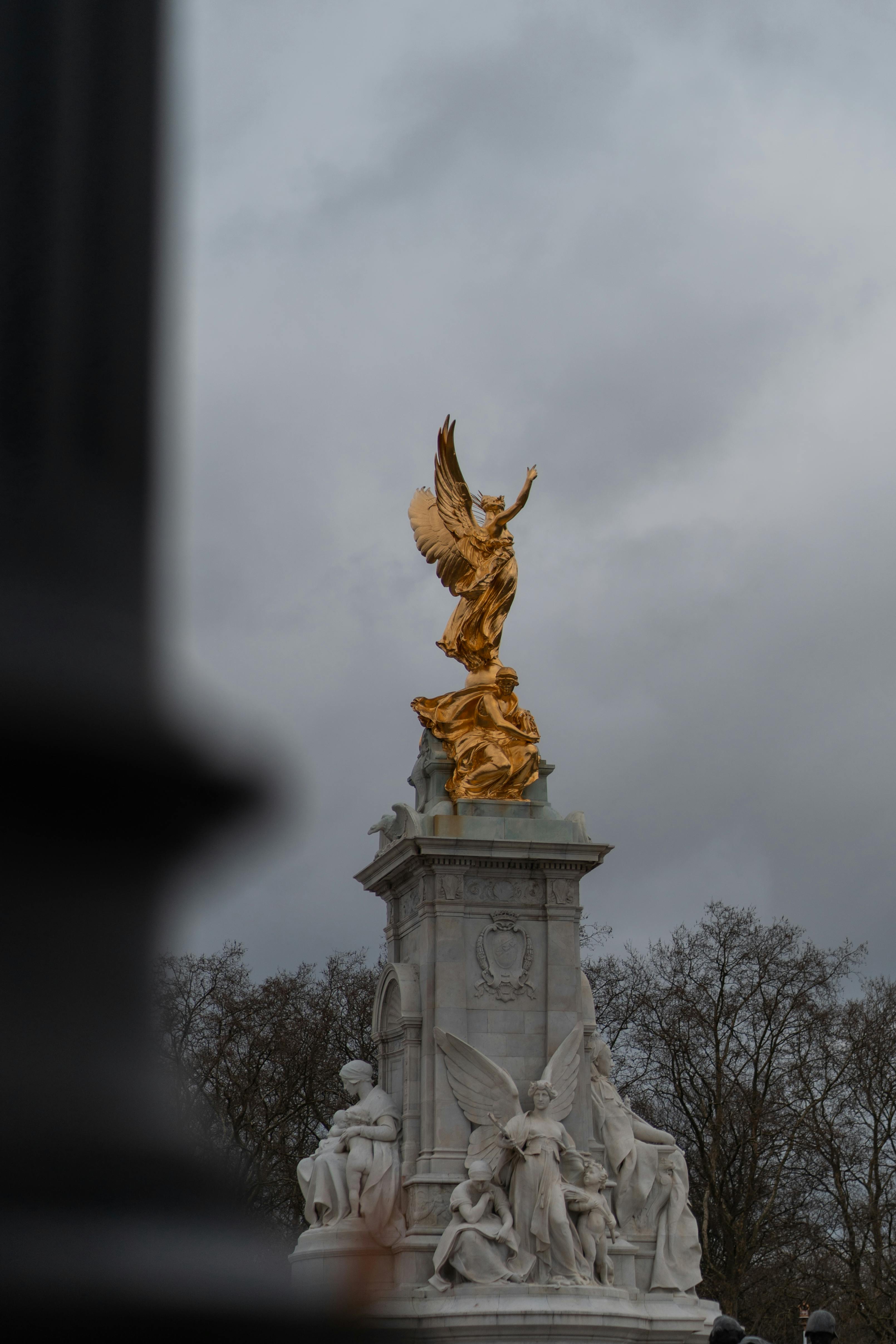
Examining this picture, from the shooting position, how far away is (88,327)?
1.40 metres

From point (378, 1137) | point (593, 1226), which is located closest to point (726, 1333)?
point (593, 1226)

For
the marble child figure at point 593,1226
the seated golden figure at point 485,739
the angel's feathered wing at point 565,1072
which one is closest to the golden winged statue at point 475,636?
the seated golden figure at point 485,739

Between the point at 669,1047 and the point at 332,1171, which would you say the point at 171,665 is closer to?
the point at 332,1171

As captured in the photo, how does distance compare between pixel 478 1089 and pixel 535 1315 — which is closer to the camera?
pixel 535 1315

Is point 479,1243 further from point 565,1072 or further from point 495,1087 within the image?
point 565,1072

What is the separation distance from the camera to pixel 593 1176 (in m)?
19.3

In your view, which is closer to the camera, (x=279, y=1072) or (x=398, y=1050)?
(x=398, y=1050)

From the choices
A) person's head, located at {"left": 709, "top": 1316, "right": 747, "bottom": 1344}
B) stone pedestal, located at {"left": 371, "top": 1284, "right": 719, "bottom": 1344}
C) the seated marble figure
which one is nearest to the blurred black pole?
person's head, located at {"left": 709, "top": 1316, "right": 747, "bottom": 1344}

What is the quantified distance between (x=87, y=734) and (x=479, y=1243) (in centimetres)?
1804

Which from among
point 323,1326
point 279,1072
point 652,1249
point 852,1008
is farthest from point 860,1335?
point 323,1326

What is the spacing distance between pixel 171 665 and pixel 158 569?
0.07 metres

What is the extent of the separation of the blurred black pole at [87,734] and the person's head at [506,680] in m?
20.0

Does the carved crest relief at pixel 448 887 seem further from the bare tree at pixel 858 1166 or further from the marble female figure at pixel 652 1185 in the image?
the bare tree at pixel 858 1166

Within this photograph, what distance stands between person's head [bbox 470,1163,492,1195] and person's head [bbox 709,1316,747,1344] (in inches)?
295
